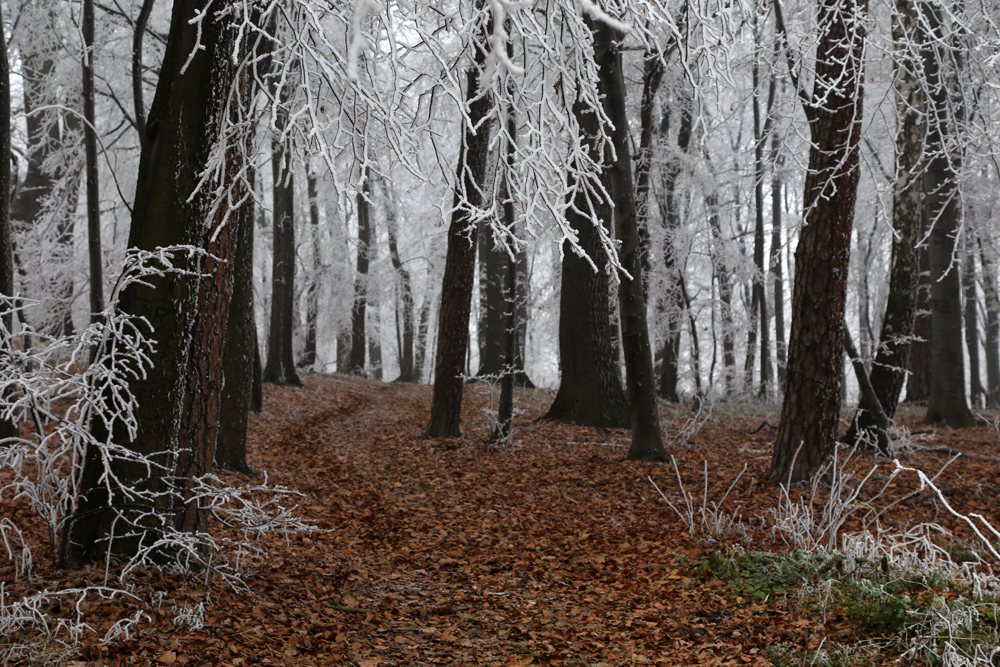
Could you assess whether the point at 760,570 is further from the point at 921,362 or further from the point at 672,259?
the point at 921,362

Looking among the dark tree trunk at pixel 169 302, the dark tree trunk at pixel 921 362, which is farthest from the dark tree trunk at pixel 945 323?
the dark tree trunk at pixel 169 302

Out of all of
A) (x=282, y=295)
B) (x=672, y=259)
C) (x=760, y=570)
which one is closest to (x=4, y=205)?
(x=760, y=570)

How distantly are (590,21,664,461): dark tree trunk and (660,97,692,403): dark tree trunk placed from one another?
5.68 metres

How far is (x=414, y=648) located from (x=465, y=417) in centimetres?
776

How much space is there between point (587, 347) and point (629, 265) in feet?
9.23

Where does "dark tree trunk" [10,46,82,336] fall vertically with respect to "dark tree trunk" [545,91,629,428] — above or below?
above

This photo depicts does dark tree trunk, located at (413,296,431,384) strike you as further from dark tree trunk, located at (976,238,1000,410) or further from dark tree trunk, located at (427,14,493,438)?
dark tree trunk, located at (976,238,1000,410)

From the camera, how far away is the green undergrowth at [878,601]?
279 cm

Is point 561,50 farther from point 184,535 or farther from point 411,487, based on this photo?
point 411,487

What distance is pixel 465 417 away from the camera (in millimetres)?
11102

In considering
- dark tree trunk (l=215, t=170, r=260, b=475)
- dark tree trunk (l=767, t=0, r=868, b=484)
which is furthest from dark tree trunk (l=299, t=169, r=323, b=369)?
dark tree trunk (l=767, t=0, r=868, b=484)

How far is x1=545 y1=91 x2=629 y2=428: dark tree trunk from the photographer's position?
9.95 metres

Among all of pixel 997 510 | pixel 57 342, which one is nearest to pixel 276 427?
pixel 57 342

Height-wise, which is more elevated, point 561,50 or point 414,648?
point 561,50
